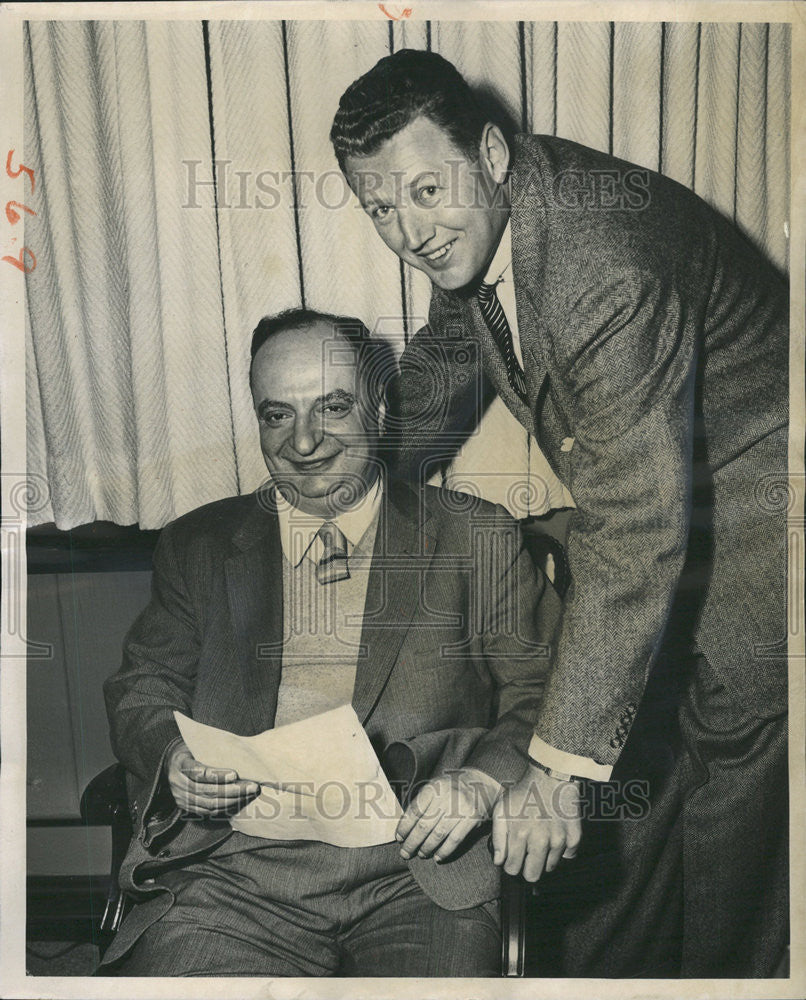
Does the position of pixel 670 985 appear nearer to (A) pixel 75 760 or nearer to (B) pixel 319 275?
(A) pixel 75 760

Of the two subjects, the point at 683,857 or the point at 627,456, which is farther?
the point at 683,857

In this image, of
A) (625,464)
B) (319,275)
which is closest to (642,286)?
(625,464)

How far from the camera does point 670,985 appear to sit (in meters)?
1.64

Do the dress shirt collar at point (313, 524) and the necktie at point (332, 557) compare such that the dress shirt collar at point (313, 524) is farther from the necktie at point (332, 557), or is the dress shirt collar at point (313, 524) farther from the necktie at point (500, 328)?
the necktie at point (500, 328)

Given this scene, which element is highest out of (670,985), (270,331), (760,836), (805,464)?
(270,331)

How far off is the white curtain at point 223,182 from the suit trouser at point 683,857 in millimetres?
848

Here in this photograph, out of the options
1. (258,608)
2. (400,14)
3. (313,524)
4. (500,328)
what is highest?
(400,14)

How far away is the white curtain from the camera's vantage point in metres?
1.61

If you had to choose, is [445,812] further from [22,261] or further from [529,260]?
[22,261]

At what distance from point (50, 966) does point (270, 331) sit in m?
1.19

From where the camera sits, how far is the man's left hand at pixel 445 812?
1564mm

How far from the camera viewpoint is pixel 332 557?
161 cm

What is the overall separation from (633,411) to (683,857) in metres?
0.80

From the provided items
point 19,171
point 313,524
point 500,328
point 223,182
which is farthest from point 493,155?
point 19,171
